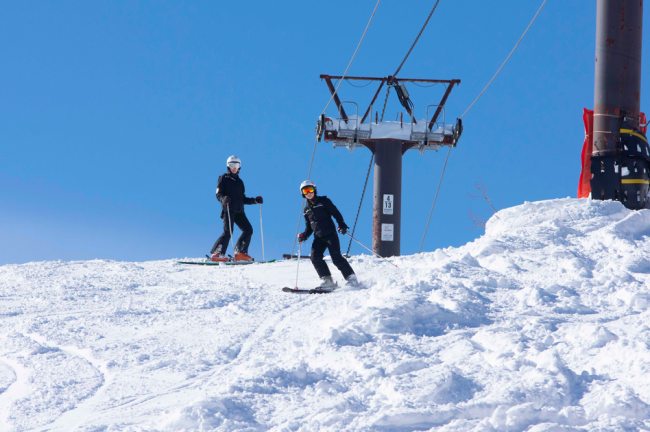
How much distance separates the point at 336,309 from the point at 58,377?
320 cm

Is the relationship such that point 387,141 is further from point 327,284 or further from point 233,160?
point 327,284

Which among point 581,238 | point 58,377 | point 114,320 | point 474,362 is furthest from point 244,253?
point 474,362

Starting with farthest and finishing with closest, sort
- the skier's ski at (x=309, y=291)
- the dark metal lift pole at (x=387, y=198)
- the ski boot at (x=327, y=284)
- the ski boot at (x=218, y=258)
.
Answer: the dark metal lift pole at (x=387, y=198)
the ski boot at (x=218, y=258)
the ski boot at (x=327, y=284)
the skier's ski at (x=309, y=291)

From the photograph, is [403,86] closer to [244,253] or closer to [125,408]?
[244,253]

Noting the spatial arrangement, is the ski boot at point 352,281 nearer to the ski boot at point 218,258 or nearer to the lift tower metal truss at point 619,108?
the ski boot at point 218,258

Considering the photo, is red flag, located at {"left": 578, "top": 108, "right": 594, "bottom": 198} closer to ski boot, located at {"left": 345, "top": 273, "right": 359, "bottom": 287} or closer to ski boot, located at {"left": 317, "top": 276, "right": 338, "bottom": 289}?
ski boot, located at {"left": 345, "top": 273, "right": 359, "bottom": 287}

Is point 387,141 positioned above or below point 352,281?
above

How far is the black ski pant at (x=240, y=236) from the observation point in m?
13.5

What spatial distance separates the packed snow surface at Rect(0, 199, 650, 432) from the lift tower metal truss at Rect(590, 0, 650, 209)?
69.5 inches

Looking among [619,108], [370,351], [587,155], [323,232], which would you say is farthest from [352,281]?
[619,108]

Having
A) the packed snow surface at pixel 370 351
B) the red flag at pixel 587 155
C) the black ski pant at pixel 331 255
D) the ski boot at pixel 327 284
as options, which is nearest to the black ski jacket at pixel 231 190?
the packed snow surface at pixel 370 351

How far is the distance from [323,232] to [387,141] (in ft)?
28.8

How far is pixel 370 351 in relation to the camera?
16.5 ft

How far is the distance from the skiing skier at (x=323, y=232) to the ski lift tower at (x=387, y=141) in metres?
7.84
